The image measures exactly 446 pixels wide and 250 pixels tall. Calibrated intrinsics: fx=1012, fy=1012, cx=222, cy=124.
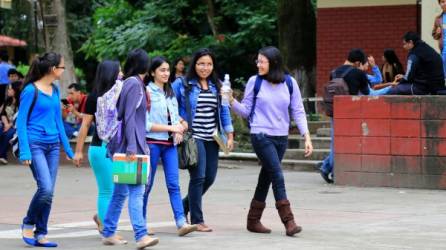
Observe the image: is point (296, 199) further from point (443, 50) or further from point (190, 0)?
point (190, 0)

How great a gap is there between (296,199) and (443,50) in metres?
3.41

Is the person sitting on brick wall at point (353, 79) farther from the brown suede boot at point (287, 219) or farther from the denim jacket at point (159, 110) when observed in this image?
the denim jacket at point (159, 110)

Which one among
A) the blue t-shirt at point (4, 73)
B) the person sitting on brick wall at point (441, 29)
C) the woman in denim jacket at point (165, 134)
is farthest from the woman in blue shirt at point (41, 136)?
the blue t-shirt at point (4, 73)

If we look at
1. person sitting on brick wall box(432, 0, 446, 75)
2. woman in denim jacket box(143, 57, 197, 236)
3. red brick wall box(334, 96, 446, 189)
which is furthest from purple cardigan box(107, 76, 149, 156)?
person sitting on brick wall box(432, 0, 446, 75)

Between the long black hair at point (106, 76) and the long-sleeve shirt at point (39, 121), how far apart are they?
444 millimetres

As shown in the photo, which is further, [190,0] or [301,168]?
[190,0]

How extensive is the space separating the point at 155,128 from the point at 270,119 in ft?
3.76

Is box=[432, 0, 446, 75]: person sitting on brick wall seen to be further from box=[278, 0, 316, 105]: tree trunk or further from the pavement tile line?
box=[278, 0, 316, 105]: tree trunk

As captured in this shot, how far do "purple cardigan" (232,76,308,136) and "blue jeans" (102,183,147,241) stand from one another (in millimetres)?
1467

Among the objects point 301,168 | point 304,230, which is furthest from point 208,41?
point 304,230

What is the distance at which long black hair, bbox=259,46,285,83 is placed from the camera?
9.84 metres

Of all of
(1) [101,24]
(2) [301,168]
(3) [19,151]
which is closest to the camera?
(3) [19,151]

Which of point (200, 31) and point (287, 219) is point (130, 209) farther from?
point (200, 31)

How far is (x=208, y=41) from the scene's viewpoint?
25.8 meters
